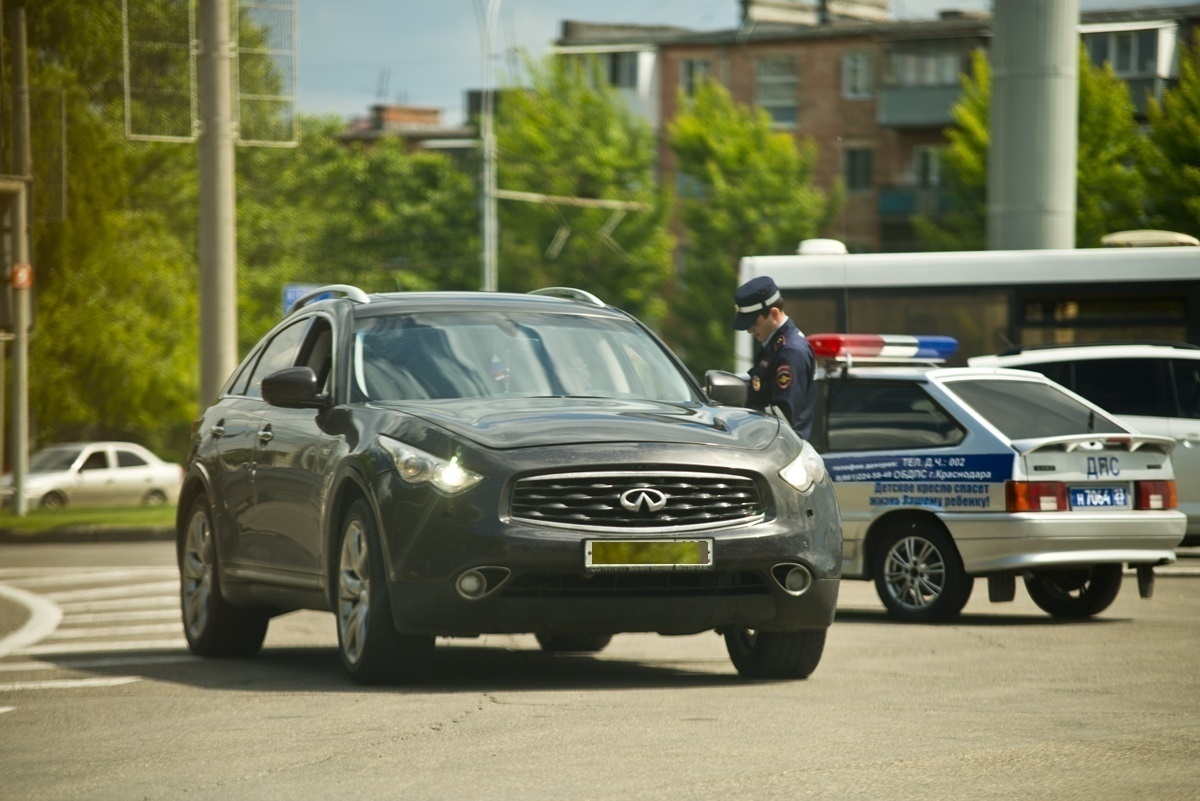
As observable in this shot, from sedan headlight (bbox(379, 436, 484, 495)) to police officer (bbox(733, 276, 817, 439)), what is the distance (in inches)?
162

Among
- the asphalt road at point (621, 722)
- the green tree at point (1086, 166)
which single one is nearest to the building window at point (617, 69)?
the green tree at point (1086, 166)

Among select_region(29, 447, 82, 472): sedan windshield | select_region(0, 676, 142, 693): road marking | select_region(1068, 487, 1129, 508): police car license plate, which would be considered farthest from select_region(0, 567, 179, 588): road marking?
select_region(29, 447, 82, 472): sedan windshield

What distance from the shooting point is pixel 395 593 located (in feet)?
27.6

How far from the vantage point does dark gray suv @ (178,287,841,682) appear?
8328 mm

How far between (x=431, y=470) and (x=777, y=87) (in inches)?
2812

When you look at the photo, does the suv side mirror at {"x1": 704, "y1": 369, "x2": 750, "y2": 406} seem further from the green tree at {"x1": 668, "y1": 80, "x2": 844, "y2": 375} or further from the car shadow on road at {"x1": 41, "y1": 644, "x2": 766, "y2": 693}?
the green tree at {"x1": 668, "y1": 80, "x2": 844, "y2": 375}

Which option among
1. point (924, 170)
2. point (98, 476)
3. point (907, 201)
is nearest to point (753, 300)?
point (98, 476)

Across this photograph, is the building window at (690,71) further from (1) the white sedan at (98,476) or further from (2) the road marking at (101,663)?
(2) the road marking at (101,663)

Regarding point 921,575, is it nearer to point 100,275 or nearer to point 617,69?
point 100,275

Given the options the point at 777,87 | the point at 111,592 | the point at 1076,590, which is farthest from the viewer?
the point at 777,87

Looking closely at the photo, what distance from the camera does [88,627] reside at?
12.9 m

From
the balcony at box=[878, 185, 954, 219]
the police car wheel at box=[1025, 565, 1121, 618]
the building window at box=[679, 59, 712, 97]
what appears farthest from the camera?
the building window at box=[679, 59, 712, 97]

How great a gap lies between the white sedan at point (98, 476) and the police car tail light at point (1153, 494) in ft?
118

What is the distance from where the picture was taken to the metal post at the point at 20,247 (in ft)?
95.8
